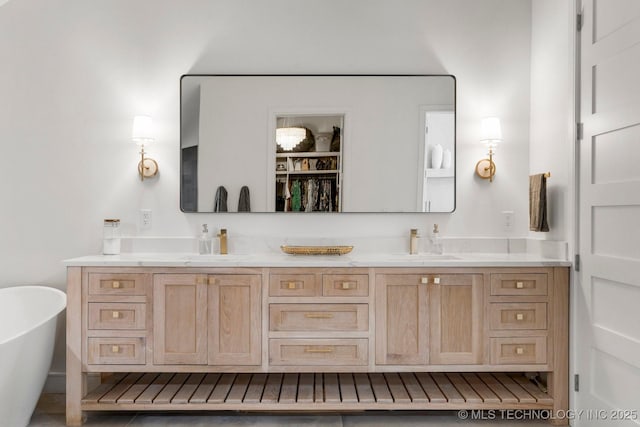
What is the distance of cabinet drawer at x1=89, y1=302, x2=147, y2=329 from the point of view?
2.25 metres

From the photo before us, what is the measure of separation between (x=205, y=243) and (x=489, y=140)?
1.88m

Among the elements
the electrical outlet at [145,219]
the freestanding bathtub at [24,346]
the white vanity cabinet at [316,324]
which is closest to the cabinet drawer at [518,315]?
the white vanity cabinet at [316,324]

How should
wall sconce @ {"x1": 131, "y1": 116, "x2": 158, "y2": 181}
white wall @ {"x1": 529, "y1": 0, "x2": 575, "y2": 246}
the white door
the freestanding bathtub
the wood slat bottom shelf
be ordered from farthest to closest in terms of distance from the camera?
wall sconce @ {"x1": 131, "y1": 116, "x2": 158, "y2": 181}, white wall @ {"x1": 529, "y1": 0, "x2": 575, "y2": 246}, the wood slat bottom shelf, the freestanding bathtub, the white door

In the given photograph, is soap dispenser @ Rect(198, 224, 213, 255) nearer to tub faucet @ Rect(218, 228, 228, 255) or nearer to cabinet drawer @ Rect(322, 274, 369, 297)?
tub faucet @ Rect(218, 228, 228, 255)

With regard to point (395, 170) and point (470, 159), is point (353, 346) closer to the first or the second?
point (395, 170)

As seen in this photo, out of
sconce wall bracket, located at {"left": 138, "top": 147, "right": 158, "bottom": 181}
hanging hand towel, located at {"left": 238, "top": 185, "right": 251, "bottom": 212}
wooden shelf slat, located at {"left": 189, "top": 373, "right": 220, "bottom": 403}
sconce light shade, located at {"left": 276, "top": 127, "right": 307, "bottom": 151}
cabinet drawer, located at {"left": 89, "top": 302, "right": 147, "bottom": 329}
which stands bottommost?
wooden shelf slat, located at {"left": 189, "top": 373, "right": 220, "bottom": 403}

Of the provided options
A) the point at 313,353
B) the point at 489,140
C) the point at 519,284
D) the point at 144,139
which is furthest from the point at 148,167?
the point at 519,284

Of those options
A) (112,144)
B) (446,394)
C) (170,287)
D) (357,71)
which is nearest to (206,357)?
(170,287)

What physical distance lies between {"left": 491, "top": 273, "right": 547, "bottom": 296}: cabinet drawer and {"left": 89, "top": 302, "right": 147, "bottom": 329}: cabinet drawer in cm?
185

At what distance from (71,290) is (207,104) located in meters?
1.33

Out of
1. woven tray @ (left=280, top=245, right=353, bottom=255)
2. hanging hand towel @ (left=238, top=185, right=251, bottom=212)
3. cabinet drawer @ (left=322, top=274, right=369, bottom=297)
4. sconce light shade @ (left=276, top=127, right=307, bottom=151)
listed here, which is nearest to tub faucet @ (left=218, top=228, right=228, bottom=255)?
hanging hand towel @ (left=238, top=185, right=251, bottom=212)

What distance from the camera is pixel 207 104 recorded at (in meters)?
2.74

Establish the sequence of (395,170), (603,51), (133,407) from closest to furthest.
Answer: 1. (603,51)
2. (133,407)
3. (395,170)

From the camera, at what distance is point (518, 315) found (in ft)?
7.42
